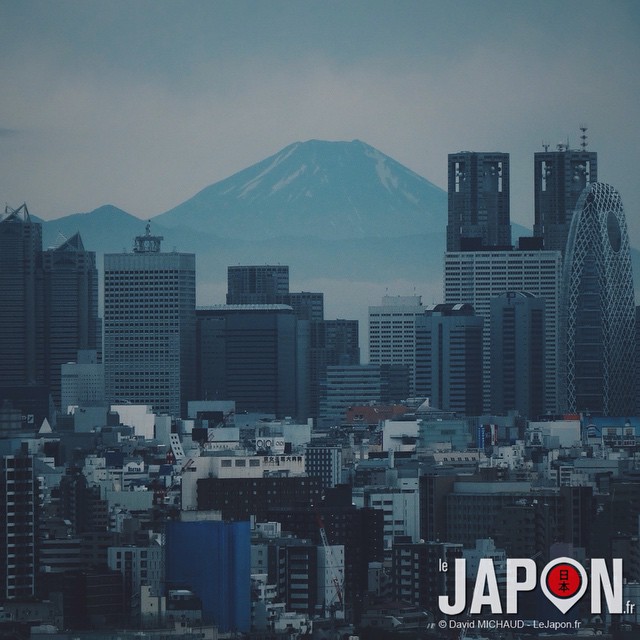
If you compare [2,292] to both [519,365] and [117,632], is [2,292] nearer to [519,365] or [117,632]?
[519,365]

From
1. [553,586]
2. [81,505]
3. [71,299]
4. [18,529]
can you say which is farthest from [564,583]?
[71,299]

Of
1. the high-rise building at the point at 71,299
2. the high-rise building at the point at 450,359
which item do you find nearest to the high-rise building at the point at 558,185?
the high-rise building at the point at 450,359

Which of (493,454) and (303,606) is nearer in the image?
(303,606)

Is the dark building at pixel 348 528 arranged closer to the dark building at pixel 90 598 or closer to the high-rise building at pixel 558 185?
the dark building at pixel 90 598

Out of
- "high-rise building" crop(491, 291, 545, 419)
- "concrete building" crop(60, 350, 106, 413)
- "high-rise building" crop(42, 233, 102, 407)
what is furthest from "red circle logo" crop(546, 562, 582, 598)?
"high-rise building" crop(42, 233, 102, 407)

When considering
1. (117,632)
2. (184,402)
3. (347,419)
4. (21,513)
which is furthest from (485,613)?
(184,402)

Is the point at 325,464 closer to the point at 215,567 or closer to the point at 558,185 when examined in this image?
the point at 215,567
